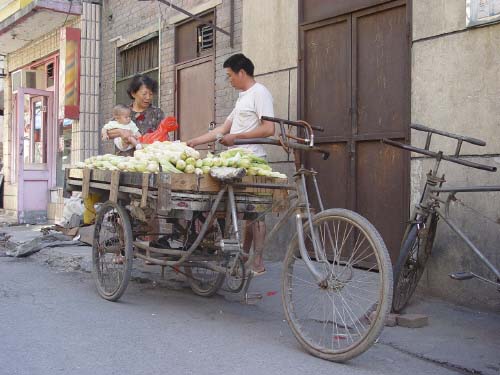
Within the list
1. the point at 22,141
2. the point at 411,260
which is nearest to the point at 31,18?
the point at 22,141

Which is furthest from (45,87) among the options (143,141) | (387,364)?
(387,364)

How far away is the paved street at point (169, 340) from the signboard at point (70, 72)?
21.3 feet

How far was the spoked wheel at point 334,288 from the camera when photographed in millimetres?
3732

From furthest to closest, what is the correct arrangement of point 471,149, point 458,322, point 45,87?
point 45,87 < point 471,149 < point 458,322

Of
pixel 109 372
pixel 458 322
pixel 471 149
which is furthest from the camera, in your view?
pixel 471 149

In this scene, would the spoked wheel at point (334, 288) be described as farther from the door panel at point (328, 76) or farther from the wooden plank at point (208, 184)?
the door panel at point (328, 76)

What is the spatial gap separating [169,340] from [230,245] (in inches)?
31.2

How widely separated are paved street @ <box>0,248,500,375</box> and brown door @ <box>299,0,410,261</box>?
1.32 metres

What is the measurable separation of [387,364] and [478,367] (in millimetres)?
529

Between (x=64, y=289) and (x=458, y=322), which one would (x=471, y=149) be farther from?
(x=64, y=289)

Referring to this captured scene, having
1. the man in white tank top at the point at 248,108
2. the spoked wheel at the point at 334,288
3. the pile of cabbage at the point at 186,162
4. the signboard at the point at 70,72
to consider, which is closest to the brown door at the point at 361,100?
the man in white tank top at the point at 248,108

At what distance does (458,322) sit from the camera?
4.76 m

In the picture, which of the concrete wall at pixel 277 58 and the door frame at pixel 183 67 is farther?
the door frame at pixel 183 67

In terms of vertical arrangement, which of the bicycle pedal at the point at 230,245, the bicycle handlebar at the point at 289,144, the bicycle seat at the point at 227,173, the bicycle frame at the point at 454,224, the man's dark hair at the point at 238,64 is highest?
the man's dark hair at the point at 238,64
